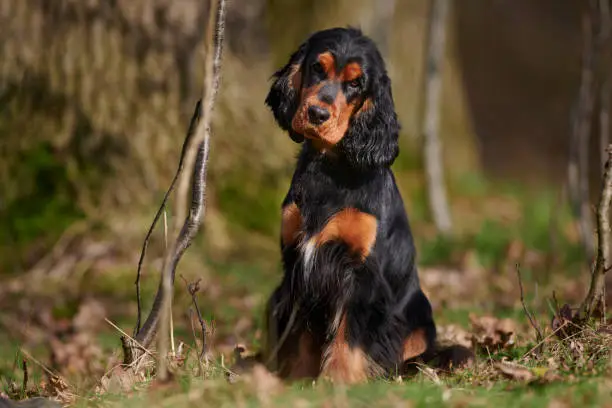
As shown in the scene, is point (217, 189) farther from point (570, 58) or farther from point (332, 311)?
Result: point (570, 58)

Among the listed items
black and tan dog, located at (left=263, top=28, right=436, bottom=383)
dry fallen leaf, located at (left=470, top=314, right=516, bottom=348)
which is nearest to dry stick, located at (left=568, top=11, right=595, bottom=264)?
dry fallen leaf, located at (left=470, top=314, right=516, bottom=348)

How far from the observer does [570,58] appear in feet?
61.0

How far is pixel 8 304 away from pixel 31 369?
173 centimetres

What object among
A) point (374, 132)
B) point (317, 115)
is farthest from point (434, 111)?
point (317, 115)

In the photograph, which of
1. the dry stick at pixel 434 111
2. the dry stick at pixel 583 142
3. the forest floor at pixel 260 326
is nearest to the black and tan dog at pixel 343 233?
the forest floor at pixel 260 326

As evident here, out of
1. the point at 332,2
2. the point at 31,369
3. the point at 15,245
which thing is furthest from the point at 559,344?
the point at 332,2

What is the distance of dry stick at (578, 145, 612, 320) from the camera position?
3.70 metres

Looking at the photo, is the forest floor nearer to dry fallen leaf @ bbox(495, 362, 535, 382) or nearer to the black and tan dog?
dry fallen leaf @ bbox(495, 362, 535, 382)

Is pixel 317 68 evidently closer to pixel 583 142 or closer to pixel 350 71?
pixel 350 71

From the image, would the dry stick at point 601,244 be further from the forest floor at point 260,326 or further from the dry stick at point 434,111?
the dry stick at point 434,111

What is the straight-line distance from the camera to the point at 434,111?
9.02 m

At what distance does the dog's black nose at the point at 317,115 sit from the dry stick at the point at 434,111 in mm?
5425

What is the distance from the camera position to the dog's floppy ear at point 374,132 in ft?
12.9

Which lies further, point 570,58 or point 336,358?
point 570,58
